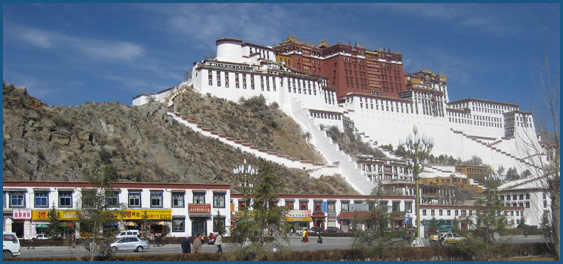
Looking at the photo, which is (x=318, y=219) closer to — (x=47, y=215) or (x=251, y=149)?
(x=251, y=149)

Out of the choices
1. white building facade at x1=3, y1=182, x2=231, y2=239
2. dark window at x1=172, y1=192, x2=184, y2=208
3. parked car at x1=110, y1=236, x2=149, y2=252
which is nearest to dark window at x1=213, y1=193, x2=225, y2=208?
white building facade at x1=3, y1=182, x2=231, y2=239

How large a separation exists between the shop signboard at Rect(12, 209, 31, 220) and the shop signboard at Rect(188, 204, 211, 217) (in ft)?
38.6

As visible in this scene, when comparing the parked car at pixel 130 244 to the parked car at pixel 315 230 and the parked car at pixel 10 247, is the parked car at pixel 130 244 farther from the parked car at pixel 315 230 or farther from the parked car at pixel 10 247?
the parked car at pixel 315 230

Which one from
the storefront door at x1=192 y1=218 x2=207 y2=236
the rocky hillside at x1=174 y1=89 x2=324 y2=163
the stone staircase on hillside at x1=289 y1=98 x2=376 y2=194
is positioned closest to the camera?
the storefront door at x1=192 y1=218 x2=207 y2=236

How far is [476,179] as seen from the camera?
10650 cm

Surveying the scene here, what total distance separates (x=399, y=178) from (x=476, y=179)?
18.9m

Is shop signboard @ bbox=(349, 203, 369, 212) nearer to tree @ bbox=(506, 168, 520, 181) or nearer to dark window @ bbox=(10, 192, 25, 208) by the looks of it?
dark window @ bbox=(10, 192, 25, 208)

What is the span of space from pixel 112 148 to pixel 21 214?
18191mm

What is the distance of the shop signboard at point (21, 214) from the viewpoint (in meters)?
48.2

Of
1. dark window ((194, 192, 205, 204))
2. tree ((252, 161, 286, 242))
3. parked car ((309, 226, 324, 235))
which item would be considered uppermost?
dark window ((194, 192, 205, 204))

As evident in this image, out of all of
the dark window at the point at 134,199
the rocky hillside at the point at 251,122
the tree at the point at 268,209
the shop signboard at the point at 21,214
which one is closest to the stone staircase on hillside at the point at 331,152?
the rocky hillside at the point at 251,122

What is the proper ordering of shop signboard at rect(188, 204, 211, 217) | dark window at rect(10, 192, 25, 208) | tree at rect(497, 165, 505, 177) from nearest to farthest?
dark window at rect(10, 192, 25, 208), shop signboard at rect(188, 204, 211, 217), tree at rect(497, 165, 505, 177)

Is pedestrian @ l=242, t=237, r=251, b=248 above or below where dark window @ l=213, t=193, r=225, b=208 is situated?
below

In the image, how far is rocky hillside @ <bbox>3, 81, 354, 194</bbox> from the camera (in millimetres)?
57656
